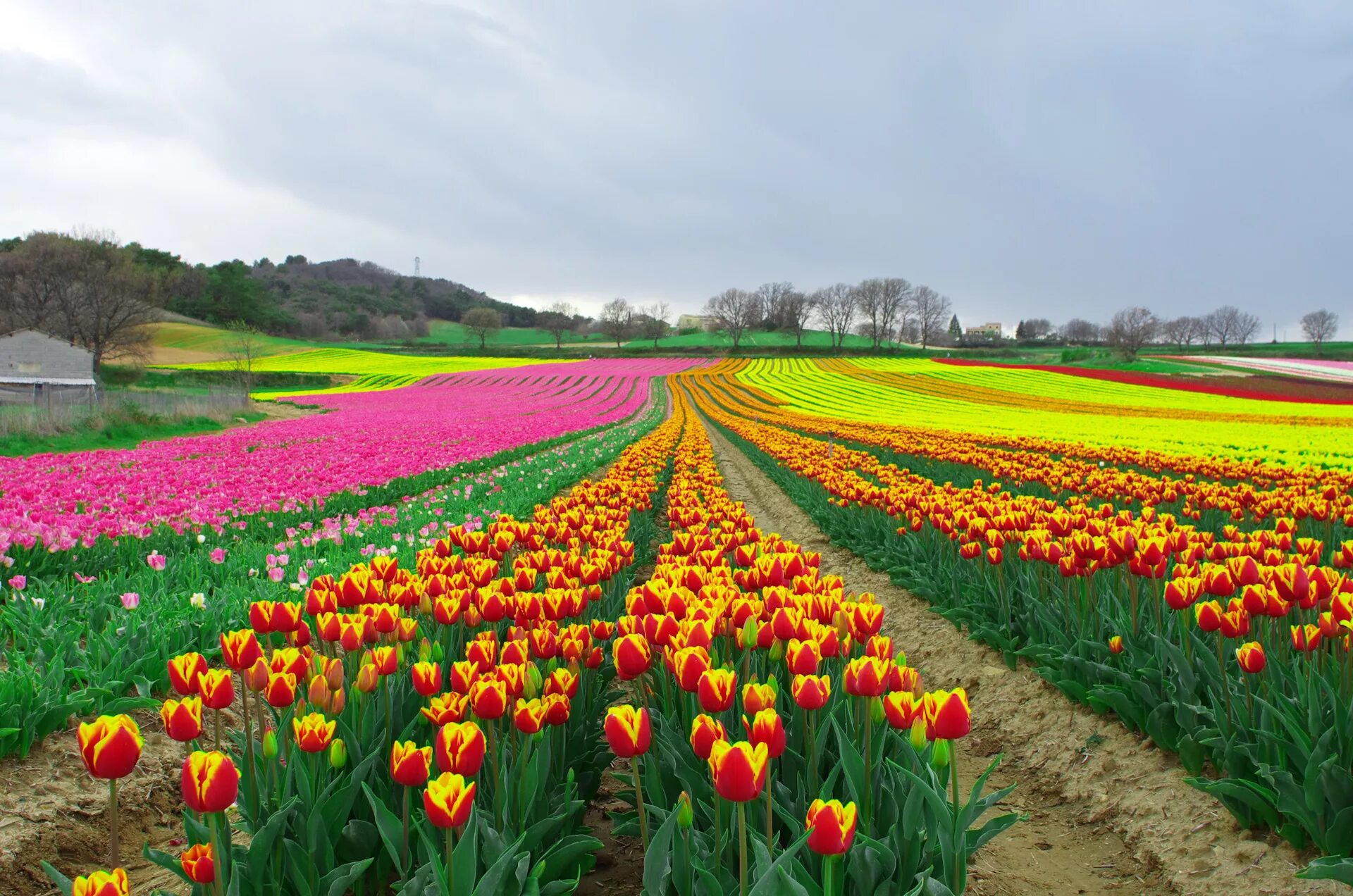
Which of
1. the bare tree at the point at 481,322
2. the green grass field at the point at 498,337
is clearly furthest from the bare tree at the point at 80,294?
the bare tree at the point at 481,322

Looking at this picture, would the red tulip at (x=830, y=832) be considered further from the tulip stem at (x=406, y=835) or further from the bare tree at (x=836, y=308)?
the bare tree at (x=836, y=308)

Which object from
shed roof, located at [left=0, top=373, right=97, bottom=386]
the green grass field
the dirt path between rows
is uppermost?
the green grass field

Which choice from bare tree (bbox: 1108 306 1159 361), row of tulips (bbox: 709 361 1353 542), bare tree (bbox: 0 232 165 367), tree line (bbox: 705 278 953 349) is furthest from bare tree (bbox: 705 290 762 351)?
row of tulips (bbox: 709 361 1353 542)

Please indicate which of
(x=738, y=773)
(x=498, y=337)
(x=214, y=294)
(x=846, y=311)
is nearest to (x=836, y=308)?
(x=846, y=311)

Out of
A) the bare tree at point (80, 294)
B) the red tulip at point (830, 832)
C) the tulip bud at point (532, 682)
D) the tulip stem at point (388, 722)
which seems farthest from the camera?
the bare tree at point (80, 294)

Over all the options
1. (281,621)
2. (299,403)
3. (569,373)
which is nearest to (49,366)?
(299,403)

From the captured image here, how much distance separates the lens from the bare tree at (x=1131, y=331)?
249 ft

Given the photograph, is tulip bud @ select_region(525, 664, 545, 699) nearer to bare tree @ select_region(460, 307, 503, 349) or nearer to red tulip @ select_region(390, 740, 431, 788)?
red tulip @ select_region(390, 740, 431, 788)

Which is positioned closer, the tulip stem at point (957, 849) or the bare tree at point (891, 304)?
the tulip stem at point (957, 849)

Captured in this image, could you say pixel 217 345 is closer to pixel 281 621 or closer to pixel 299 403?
pixel 299 403

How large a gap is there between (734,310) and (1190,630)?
102163 millimetres

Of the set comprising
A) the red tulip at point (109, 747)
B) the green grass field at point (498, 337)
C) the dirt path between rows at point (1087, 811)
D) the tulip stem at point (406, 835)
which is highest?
the green grass field at point (498, 337)

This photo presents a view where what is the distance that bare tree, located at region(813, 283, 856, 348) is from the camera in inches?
3910

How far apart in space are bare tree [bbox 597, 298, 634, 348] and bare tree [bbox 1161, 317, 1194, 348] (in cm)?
7310
